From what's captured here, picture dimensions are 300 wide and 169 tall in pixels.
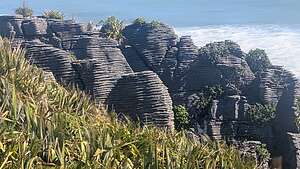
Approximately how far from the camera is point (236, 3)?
7994cm

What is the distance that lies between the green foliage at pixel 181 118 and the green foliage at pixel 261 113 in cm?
248

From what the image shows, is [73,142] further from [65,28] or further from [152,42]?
[152,42]

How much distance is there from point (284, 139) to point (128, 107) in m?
6.01

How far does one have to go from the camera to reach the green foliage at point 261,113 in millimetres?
27422

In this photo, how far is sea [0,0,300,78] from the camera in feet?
178

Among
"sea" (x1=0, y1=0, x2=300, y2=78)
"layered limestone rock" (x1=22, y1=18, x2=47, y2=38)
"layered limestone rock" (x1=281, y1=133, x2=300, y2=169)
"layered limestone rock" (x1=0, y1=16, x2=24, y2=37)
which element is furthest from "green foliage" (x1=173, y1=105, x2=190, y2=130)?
"sea" (x1=0, y1=0, x2=300, y2=78)

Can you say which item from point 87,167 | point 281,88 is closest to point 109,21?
point 281,88

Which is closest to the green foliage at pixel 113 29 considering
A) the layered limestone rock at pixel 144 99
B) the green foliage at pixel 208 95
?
the green foliage at pixel 208 95

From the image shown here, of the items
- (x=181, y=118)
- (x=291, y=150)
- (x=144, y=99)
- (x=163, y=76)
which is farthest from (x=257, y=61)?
(x=144, y=99)

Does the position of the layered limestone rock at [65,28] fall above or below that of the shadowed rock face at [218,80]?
above

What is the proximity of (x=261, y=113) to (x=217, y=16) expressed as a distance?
1763 inches

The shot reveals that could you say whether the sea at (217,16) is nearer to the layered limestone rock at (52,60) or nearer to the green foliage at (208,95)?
the green foliage at (208,95)

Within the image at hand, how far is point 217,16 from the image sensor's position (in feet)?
235

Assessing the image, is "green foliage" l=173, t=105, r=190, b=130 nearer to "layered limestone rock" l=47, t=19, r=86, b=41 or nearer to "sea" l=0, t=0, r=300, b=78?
"layered limestone rock" l=47, t=19, r=86, b=41
